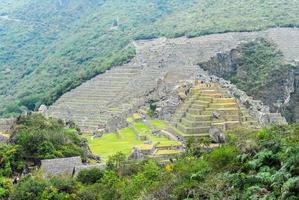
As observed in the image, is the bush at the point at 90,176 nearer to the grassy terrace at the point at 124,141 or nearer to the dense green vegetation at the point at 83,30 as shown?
the grassy terrace at the point at 124,141

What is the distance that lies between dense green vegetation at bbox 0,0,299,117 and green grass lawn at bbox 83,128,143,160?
20.4m

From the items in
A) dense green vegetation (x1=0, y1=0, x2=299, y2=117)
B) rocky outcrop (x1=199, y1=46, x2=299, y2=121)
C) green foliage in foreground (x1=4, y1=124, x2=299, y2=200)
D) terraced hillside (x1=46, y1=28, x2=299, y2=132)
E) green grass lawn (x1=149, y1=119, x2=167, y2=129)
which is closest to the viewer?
green foliage in foreground (x1=4, y1=124, x2=299, y2=200)

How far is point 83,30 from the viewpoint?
11700 centimetres

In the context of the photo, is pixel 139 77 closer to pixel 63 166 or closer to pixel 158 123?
pixel 158 123

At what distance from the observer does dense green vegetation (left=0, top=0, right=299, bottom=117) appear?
8319cm

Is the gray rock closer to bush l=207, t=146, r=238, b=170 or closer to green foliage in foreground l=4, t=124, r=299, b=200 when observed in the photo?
green foliage in foreground l=4, t=124, r=299, b=200

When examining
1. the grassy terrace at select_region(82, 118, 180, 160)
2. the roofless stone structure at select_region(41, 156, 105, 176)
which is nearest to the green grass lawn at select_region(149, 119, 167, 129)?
the grassy terrace at select_region(82, 118, 180, 160)

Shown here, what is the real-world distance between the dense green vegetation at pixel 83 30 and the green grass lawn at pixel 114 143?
20441mm

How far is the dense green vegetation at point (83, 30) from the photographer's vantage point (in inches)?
3275

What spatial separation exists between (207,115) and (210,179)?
17482mm

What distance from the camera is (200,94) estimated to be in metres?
44.8

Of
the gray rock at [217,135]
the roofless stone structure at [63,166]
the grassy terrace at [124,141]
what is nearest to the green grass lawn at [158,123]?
the grassy terrace at [124,141]

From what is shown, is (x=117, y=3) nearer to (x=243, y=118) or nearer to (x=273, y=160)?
(x=243, y=118)

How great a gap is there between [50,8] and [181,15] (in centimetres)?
3775
